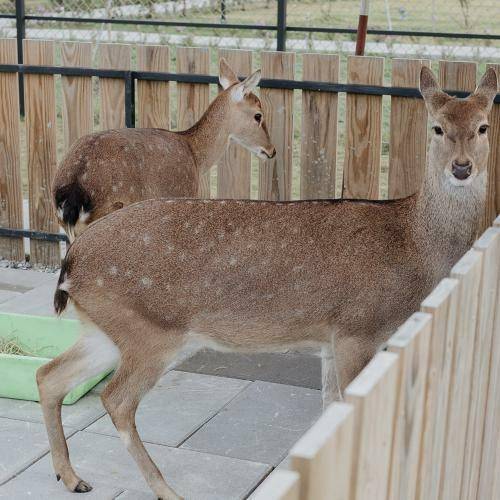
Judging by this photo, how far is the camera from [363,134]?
6426 millimetres

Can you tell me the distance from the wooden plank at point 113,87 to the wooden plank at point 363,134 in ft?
5.22

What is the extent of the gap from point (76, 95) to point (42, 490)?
12.1 feet

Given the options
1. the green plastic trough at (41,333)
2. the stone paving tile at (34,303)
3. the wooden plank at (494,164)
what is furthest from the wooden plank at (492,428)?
the stone paving tile at (34,303)

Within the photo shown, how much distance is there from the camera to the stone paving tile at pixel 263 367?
5.35 m

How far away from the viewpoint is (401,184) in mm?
6371

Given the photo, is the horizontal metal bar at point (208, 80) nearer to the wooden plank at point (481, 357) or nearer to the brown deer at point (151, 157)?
the brown deer at point (151, 157)

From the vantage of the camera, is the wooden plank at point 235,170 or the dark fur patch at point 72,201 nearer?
the dark fur patch at point 72,201

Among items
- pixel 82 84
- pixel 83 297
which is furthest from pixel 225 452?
pixel 82 84

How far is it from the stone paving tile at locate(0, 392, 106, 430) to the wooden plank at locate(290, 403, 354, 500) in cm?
314

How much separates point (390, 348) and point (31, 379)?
10.5ft

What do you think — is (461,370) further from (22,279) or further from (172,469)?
(22,279)

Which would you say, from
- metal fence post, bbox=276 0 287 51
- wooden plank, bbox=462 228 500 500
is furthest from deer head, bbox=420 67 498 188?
metal fence post, bbox=276 0 287 51

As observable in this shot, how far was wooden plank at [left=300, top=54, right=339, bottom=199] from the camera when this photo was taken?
6.48 m

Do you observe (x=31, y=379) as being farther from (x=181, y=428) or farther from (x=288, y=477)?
(x=288, y=477)
